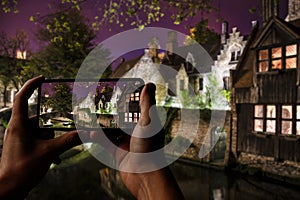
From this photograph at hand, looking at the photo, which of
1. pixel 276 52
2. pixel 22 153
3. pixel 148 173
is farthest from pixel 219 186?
pixel 22 153

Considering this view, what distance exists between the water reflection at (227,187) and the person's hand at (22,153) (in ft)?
32.9

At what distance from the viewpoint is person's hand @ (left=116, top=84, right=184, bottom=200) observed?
1.29 metres

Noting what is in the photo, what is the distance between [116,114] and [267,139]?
1276cm

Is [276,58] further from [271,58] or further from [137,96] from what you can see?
[137,96]

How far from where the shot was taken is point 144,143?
54.0 inches

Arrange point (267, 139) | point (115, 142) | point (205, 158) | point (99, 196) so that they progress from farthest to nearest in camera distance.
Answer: point (205, 158) → point (267, 139) → point (99, 196) → point (115, 142)

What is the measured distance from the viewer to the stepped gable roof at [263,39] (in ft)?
39.5

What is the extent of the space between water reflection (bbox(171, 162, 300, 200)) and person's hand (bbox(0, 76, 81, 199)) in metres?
10.0

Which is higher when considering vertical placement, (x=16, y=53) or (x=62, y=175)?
(x=16, y=53)

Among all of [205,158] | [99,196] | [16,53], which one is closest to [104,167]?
[99,196]

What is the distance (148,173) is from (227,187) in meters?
11.5

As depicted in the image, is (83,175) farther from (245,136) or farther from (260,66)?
(260,66)

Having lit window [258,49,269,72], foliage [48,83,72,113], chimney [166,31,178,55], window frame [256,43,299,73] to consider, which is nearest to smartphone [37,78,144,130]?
foliage [48,83,72,113]

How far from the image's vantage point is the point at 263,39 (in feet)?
42.5
